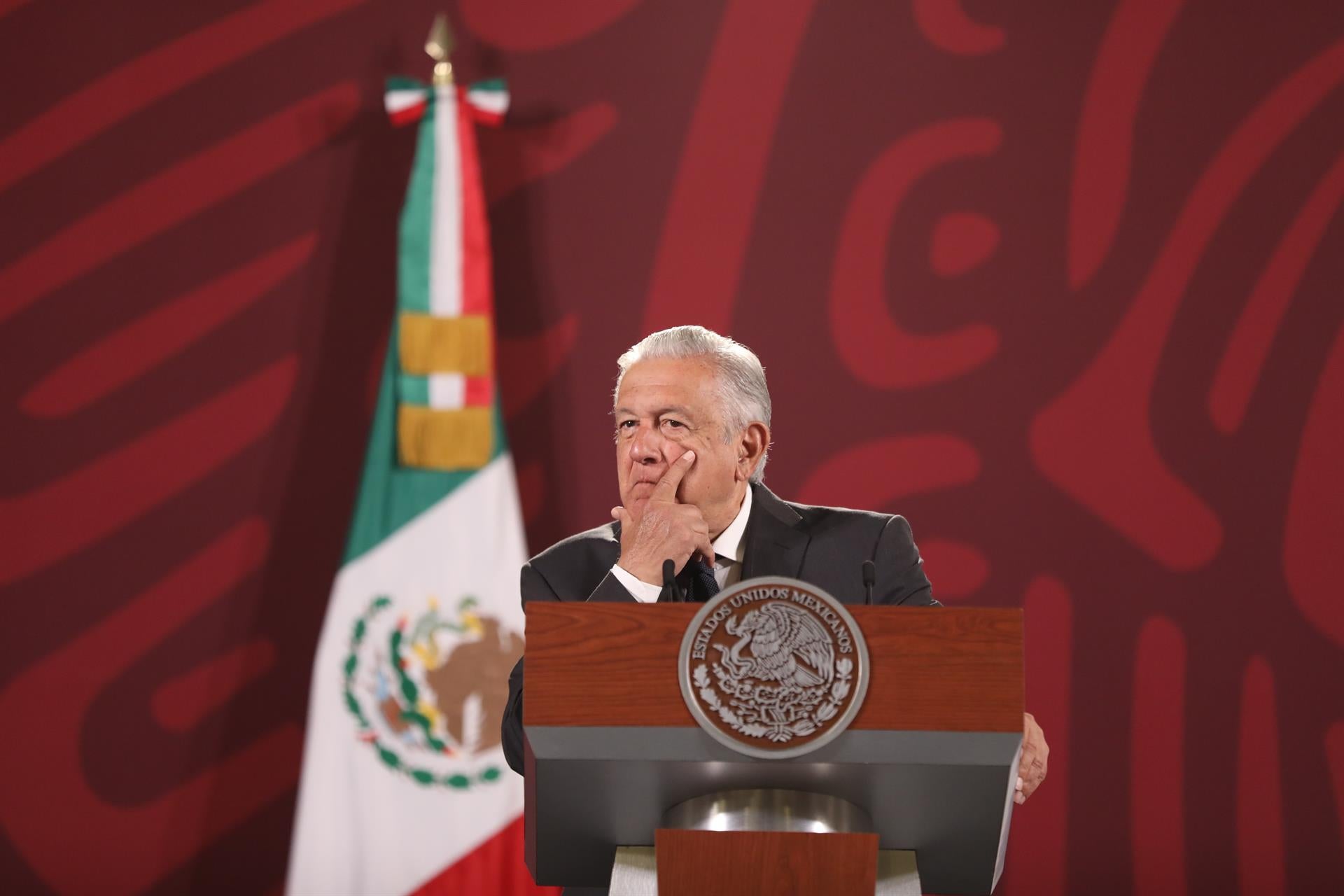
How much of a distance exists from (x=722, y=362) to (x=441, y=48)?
7.24ft

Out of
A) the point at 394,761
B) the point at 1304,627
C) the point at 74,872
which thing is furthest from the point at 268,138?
the point at 1304,627

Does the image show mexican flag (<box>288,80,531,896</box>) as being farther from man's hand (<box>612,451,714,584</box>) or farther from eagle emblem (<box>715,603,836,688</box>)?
eagle emblem (<box>715,603,836,688</box>)

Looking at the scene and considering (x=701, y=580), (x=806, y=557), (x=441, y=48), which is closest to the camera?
(x=701, y=580)

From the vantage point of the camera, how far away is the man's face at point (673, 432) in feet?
6.86

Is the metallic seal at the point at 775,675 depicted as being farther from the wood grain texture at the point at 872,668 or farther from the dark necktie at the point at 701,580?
the dark necktie at the point at 701,580

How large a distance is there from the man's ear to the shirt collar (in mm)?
74

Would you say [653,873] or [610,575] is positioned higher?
[610,575]

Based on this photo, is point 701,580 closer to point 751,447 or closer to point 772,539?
point 772,539

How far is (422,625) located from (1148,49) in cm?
280

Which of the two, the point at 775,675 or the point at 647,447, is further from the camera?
the point at 647,447

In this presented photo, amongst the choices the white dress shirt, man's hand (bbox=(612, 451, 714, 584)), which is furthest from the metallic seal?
the white dress shirt

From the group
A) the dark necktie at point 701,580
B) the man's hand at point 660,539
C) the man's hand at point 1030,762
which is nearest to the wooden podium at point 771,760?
the man's hand at point 1030,762

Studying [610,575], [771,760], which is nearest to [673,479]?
[610,575]

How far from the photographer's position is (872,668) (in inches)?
52.1
